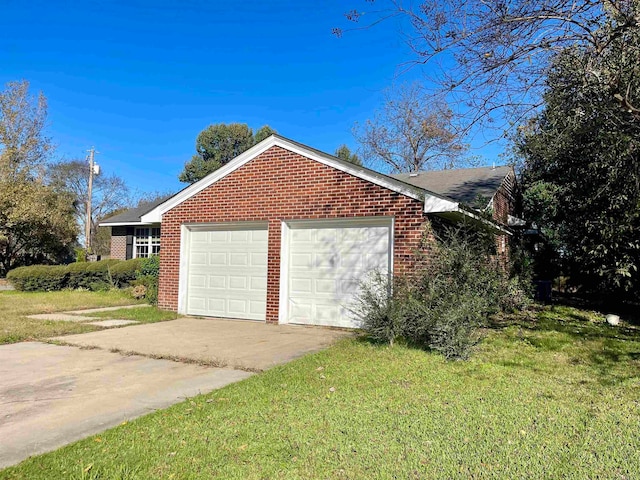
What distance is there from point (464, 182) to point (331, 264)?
6848 millimetres

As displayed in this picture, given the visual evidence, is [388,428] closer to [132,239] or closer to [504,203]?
[504,203]

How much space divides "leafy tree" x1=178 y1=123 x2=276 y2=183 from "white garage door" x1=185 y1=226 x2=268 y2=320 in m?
28.4

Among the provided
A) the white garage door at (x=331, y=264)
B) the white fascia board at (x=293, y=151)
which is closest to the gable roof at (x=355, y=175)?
the white fascia board at (x=293, y=151)

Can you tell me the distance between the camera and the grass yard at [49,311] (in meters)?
8.21

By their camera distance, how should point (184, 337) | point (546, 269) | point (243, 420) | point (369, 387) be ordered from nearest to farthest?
point (243, 420)
point (369, 387)
point (184, 337)
point (546, 269)

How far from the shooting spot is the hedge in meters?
17.2

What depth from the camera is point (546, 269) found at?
17.6 meters

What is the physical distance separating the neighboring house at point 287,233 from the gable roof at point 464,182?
9.05ft

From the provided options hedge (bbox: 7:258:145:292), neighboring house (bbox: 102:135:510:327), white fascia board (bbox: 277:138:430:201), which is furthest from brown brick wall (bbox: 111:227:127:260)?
white fascia board (bbox: 277:138:430:201)

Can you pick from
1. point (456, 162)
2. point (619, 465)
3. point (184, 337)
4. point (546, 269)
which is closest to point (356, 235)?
point (184, 337)

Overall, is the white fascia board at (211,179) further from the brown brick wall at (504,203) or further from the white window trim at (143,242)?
the white window trim at (143,242)

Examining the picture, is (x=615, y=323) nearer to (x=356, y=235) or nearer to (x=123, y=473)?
(x=356, y=235)

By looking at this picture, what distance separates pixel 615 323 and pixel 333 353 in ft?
23.0

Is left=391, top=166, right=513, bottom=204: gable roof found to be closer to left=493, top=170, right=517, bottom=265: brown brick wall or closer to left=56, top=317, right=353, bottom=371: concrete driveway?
left=493, top=170, right=517, bottom=265: brown brick wall
